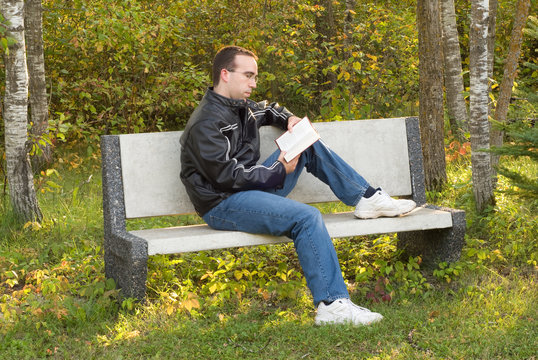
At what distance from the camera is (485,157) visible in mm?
5078

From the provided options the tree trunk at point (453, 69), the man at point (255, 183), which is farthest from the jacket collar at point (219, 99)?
the tree trunk at point (453, 69)

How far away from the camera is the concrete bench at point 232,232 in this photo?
12.4 ft

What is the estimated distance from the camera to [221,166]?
381 centimetres

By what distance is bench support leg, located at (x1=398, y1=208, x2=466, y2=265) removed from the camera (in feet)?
13.7

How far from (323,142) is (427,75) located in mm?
1984

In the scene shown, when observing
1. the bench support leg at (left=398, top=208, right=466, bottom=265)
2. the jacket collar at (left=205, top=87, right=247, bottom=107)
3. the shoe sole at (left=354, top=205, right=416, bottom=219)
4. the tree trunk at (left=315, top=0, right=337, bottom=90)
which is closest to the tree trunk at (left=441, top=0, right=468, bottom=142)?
the tree trunk at (left=315, top=0, right=337, bottom=90)

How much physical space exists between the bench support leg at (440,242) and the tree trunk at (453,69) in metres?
4.08

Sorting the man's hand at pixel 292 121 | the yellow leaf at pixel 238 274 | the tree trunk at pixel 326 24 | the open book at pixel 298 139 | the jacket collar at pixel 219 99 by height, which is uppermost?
the tree trunk at pixel 326 24

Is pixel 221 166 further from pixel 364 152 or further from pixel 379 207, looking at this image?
pixel 364 152

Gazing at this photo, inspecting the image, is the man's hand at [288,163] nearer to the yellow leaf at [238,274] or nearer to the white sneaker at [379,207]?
the white sneaker at [379,207]

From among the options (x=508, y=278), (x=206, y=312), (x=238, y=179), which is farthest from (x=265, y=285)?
(x=508, y=278)

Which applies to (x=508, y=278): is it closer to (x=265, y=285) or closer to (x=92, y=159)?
(x=265, y=285)

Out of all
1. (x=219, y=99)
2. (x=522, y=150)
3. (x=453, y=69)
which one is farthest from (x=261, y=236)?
(x=453, y=69)

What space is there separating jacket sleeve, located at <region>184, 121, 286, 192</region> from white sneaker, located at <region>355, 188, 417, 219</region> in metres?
0.55
